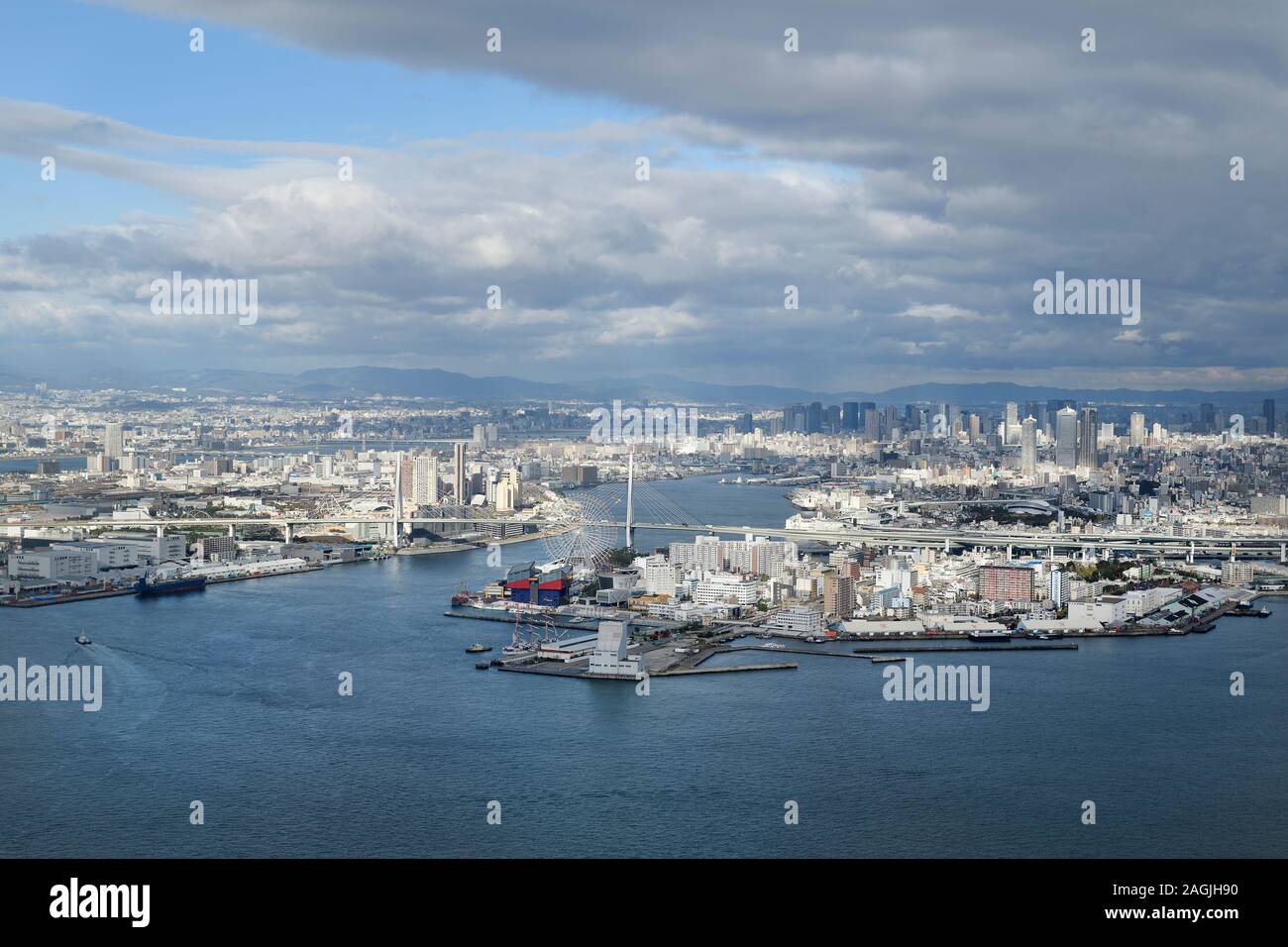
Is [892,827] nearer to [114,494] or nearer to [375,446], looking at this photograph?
[114,494]

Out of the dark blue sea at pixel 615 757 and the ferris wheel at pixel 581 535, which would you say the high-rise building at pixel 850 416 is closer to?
the ferris wheel at pixel 581 535

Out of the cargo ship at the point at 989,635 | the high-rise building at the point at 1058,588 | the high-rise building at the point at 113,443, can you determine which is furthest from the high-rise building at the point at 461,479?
the cargo ship at the point at 989,635

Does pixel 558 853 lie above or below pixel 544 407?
below

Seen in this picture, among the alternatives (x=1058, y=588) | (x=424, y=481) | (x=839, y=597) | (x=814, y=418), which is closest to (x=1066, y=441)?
(x=814, y=418)

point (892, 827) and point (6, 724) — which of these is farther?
point (6, 724)

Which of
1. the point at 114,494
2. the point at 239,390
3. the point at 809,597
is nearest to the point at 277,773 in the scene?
the point at 809,597

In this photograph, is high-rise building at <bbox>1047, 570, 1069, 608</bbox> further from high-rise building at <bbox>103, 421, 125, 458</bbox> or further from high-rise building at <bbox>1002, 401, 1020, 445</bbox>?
high-rise building at <bbox>1002, 401, 1020, 445</bbox>

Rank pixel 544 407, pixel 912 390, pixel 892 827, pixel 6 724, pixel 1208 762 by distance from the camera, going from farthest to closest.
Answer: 1. pixel 912 390
2. pixel 544 407
3. pixel 6 724
4. pixel 1208 762
5. pixel 892 827
